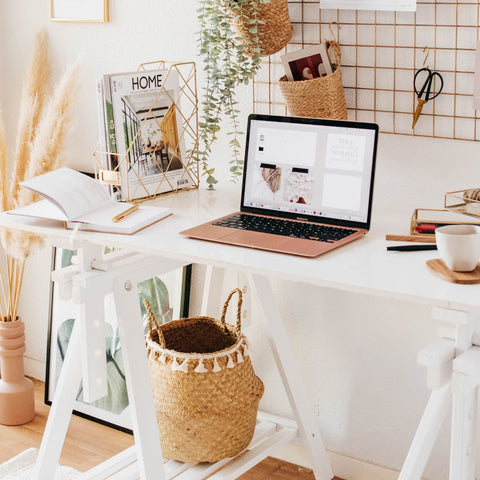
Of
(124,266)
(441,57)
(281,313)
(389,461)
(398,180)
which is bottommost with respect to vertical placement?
(389,461)

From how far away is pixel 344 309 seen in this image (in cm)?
219

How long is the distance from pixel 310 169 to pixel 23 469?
3.99 feet

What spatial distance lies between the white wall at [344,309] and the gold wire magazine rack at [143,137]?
0.22 metres

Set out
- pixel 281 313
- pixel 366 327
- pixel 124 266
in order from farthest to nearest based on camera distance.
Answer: pixel 281 313 < pixel 366 327 < pixel 124 266

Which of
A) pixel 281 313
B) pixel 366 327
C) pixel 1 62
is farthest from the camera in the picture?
pixel 1 62

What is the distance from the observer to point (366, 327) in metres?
2.16

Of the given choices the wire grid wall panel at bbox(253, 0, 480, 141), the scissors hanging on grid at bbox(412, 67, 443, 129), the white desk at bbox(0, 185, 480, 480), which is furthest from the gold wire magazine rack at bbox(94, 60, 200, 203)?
the scissors hanging on grid at bbox(412, 67, 443, 129)

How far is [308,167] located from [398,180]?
0.92 ft

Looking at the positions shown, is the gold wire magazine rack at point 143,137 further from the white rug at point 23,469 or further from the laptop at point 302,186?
the white rug at point 23,469

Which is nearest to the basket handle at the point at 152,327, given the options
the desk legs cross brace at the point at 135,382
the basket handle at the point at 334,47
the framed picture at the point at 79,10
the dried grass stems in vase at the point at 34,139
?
the desk legs cross brace at the point at 135,382

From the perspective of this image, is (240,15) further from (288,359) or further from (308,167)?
(288,359)

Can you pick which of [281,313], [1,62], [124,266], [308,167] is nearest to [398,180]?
[308,167]

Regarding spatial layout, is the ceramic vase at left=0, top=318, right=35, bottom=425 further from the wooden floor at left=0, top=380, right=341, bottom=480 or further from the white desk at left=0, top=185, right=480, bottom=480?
the white desk at left=0, top=185, right=480, bottom=480

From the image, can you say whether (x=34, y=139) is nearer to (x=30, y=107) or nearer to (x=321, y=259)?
(x=30, y=107)
